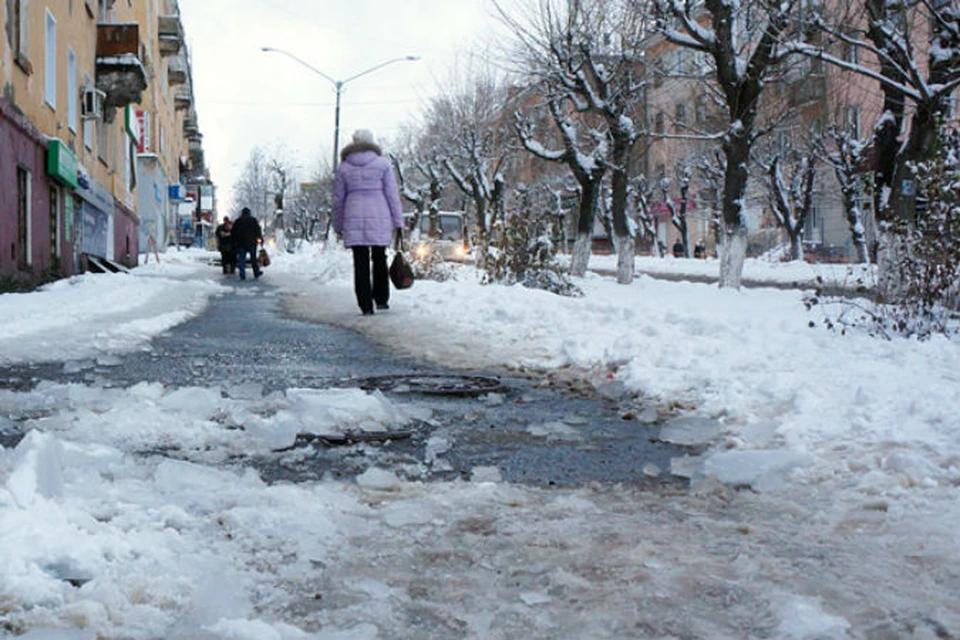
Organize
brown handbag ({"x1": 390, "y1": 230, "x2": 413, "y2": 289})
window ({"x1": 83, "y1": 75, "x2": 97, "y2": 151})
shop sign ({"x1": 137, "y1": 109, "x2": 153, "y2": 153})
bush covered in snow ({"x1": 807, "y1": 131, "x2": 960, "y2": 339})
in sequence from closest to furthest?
bush covered in snow ({"x1": 807, "y1": 131, "x2": 960, "y2": 339})
brown handbag ({"x1": 390, "y1": 230, "x2": 413, "y2": 289})
window ({"x1": 83, "y1": 75, "x2": 97, "y2": 151})
shop sign ({"x1": 137, "y1": 109, "x2": 153, "y2": 153})

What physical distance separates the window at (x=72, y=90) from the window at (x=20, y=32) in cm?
393

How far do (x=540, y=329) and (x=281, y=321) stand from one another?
3237 mm

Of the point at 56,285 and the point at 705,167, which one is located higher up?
the point at 705,167

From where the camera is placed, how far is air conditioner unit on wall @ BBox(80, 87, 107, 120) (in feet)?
67.5

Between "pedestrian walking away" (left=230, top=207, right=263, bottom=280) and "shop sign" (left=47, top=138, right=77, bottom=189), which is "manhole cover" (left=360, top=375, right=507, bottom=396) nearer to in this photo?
"shop sign" (left=47, top=138, right=77, bottom=189)

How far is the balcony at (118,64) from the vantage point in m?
22.8

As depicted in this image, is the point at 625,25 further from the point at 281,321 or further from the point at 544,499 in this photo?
the point at 544,499

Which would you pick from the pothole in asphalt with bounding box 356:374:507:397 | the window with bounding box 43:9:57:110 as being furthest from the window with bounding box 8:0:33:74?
the pothole in asphalt with bounding box 356:374:507:397

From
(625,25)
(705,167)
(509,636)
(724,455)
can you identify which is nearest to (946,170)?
(724,455)

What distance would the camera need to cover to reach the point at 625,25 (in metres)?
22.2

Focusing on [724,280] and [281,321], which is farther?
[724,280]

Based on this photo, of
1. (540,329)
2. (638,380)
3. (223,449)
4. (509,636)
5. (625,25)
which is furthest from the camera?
(625,25)

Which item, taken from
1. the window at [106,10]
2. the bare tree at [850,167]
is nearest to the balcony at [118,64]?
the window at [106,10]

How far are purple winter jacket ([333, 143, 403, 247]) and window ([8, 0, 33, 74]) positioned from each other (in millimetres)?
6898
